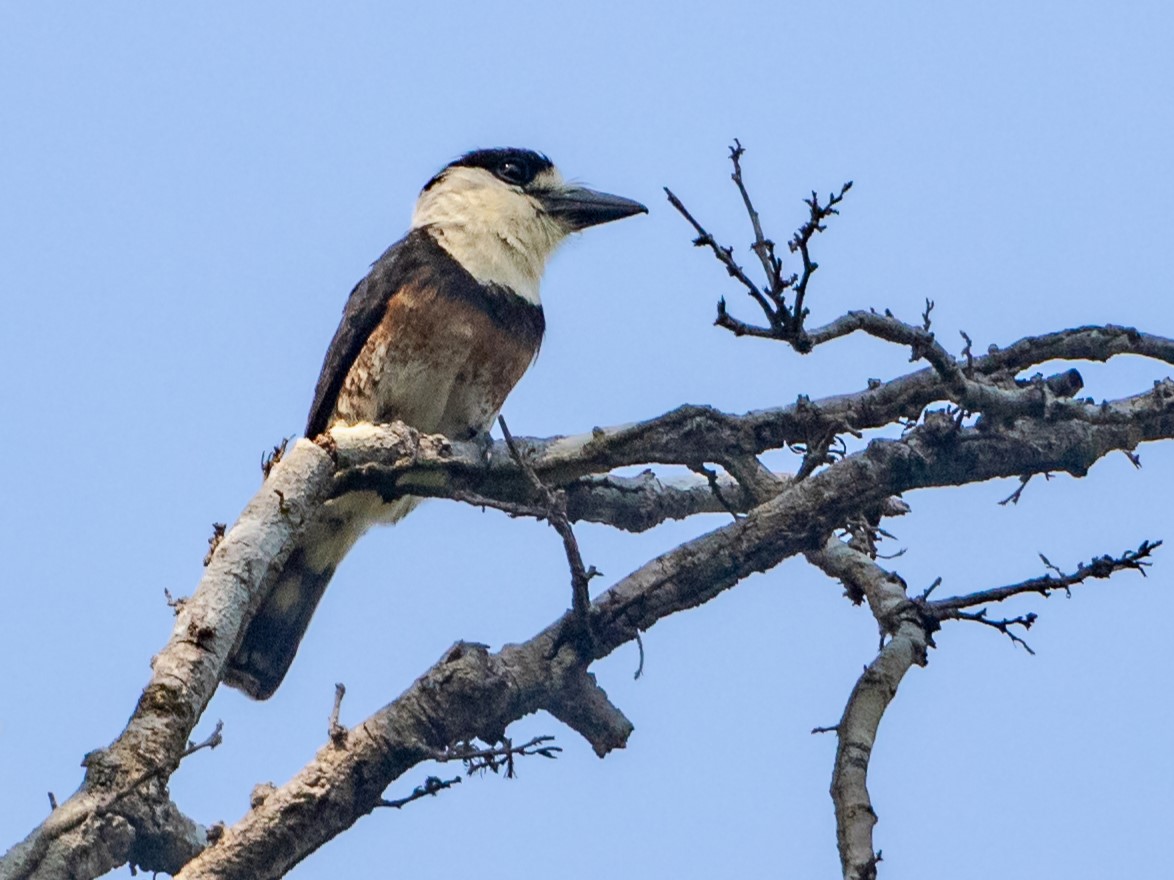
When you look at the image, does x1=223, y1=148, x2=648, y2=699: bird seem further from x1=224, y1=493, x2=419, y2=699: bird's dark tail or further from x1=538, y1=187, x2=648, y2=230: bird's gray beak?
x1=538, y1=187, x2=648, y2=230: bird's gray beak

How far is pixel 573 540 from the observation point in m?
3.37

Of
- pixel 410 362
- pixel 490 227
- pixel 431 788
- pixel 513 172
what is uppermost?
pixel 513 172

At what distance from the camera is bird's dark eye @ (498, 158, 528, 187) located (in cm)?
583

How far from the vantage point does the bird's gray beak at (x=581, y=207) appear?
576 cm

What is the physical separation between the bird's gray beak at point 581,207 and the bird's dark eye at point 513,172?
111 mm

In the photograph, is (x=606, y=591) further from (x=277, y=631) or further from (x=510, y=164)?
(x=510, y=164)

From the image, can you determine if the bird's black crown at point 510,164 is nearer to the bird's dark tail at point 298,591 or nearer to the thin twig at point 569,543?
the bird's dark tail at point 298,591

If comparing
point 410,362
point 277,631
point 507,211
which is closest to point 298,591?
point 277,631

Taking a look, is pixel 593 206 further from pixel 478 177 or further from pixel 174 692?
pixel 174 692

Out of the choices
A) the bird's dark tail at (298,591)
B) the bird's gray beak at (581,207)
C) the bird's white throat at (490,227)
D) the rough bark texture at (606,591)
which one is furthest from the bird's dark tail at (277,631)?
the bird's gray beak at (581,207)

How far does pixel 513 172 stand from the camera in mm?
5836

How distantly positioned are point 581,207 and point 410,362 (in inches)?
46.7

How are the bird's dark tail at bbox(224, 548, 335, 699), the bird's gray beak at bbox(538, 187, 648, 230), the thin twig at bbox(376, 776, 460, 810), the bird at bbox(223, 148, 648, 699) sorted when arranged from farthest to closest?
the bird's gray beak at bbox(538, 187, 648, 230), the bird at bbox(223, 148, 648, 699), the bird's dark tail at bbox(224, 548, 335, 699), the thin twig at bbox(376, 776, 460, 810)

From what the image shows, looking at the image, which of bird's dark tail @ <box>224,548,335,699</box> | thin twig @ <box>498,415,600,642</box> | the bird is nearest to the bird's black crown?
the bird
